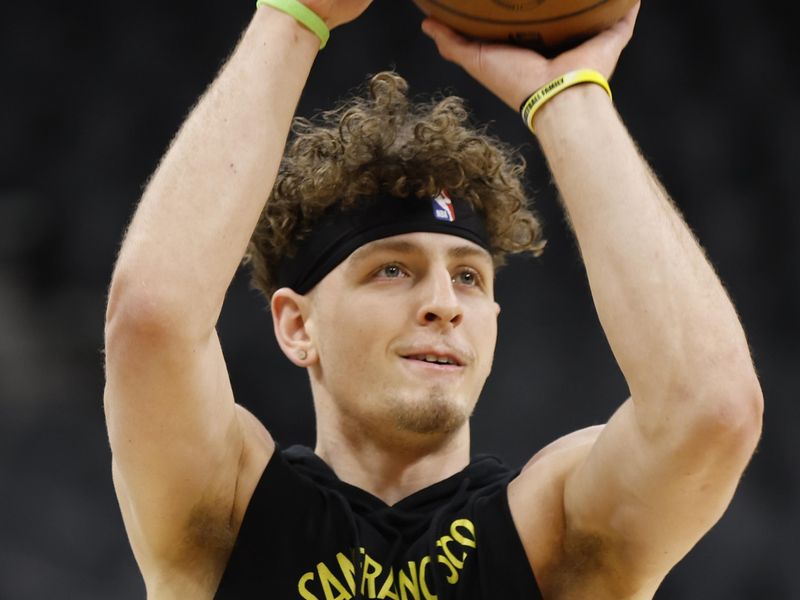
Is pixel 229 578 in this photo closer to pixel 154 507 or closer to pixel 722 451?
pixel 154 507

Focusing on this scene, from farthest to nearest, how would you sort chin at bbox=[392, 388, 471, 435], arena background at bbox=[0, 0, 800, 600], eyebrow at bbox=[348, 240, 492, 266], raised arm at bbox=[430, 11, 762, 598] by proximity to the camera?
1. arena background at bbox=[0, 0, 800, 600]
2. eyebrow at bbox=[348, 240, 492, 266]
3. chin at bbox=[392, 388, 471, 435]
4. raised arm at bbox=[430, 11, 762, 598]

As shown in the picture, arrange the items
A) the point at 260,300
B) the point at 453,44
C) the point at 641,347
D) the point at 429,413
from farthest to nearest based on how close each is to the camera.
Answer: the point at 260,300, the point at 429,413, the point at 453,44, the point at 641,347

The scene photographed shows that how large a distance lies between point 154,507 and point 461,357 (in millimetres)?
752

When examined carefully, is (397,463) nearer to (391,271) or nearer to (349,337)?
(349,337)

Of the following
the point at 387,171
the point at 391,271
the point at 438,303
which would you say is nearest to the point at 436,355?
the point at 438,303

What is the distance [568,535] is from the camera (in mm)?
2469

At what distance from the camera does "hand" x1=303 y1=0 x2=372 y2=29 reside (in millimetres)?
2357

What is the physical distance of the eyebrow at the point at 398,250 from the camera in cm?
278

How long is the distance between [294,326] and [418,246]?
0.41 metres

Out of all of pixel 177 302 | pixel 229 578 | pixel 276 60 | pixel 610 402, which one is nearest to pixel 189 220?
pixel 177 302

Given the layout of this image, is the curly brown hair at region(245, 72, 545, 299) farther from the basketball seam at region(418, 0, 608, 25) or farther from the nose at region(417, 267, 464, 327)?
the basketball seam at region(418, 0, 608, 25)

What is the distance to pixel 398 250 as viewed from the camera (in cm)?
278

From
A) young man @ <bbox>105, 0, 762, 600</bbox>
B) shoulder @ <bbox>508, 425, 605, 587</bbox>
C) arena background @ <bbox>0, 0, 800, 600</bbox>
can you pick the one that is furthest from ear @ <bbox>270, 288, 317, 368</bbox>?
arena background @ <bbox>0, 0, 800, 600</bbox>

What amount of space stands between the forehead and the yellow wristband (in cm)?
52
